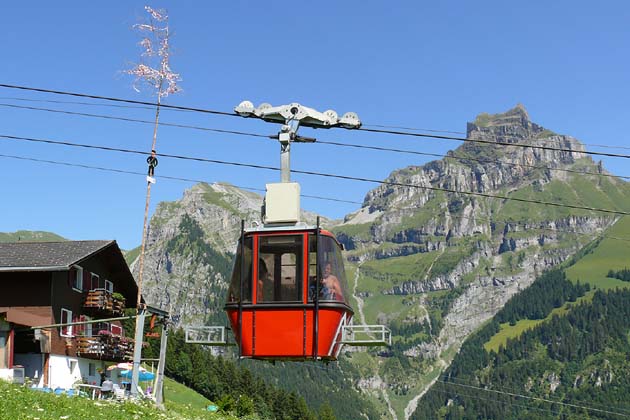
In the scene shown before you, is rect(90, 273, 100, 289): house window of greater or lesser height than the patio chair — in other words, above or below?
above

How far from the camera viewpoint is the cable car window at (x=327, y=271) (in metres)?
18.7

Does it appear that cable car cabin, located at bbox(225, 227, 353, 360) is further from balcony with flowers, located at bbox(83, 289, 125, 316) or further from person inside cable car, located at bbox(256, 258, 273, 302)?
balcony with flowers, located at bbox(83, 289, 125, 316)

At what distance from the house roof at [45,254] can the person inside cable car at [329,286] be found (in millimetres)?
36235

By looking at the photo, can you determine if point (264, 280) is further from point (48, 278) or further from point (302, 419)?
point (302, 419)

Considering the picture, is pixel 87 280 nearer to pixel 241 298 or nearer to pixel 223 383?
pixel 241 298

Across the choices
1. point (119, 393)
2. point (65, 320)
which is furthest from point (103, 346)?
point (119, 393)

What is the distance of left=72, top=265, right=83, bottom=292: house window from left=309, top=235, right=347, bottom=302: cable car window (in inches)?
1617

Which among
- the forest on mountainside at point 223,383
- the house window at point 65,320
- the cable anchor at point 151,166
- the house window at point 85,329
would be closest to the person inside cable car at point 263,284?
the cable anchor at point 151,166

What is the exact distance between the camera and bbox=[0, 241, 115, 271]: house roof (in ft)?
171

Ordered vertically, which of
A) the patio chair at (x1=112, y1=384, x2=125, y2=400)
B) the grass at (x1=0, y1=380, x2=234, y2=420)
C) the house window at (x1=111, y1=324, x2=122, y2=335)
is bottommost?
the patio chair at (x1=112, y1=384, x2=125, y2=400)

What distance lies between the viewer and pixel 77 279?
58.2 m

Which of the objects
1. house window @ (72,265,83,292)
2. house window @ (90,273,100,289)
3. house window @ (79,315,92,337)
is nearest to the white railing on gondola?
house window @ (72,265,83,292)

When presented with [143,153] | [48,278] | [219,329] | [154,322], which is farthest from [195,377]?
[219,329]

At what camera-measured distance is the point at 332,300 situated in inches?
740
